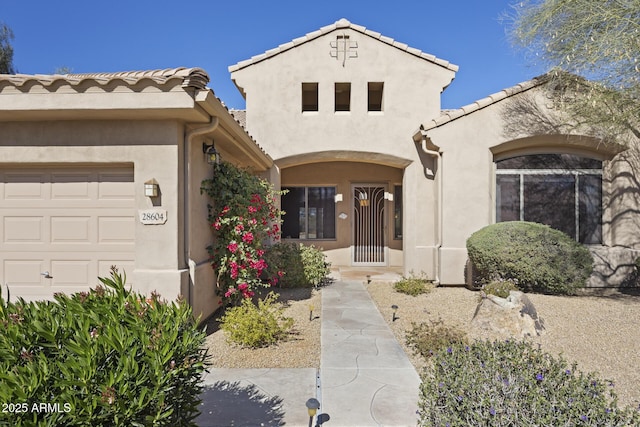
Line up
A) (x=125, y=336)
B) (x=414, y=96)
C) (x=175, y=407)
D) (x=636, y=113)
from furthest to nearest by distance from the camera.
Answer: (x=414, y=96) → (x=636, y=113) → (x=175, y=407) → (x=125, y=336)

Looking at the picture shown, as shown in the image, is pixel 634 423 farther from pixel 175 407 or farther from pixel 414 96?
pixel 414 96

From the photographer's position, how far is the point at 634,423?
2.03 m

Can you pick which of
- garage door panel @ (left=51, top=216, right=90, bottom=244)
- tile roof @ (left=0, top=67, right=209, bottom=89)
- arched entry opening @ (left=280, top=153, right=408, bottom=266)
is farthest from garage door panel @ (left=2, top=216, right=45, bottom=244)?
arched entry opening @ (left=280, top=153, right=408, bottom=266)

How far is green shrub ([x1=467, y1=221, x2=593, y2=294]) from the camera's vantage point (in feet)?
25.9

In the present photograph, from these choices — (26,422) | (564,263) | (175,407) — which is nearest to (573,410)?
(175,407)

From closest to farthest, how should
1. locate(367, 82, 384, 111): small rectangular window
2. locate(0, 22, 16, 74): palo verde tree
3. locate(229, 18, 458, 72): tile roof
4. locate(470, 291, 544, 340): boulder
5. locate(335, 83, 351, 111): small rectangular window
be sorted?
1. locate(470, 291, 544, 340): boulder
2. locate(229, 18, 458, 72): tile roof
3. locate(367, 82, 384, 111): small rectangular window
4. locate(335, 83, 351, 111): small rectangular window
5. locate(0, 22, 16, 74): palo verde tree

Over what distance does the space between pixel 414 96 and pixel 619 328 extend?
774 centimetres

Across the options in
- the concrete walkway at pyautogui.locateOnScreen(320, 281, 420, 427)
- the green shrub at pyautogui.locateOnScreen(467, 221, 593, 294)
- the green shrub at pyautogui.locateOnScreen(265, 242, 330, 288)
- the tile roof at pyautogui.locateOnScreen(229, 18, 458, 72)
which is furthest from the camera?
the tile roof at pyautogui.locateOnScreen(229, 18, 458, 72)

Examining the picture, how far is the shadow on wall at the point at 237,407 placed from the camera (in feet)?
11.0

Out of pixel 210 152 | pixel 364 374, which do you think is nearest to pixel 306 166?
pixel 210 152

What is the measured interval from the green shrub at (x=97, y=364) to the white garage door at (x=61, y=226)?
136 inches

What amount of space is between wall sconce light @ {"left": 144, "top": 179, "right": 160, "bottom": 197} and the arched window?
8.91 meters

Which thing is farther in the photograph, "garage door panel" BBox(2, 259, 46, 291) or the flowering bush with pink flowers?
the flowering bush with pink flowers

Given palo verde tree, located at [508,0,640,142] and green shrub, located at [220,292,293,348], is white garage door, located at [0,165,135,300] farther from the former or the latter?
palo verde tree, located at [508,0,640,142]
